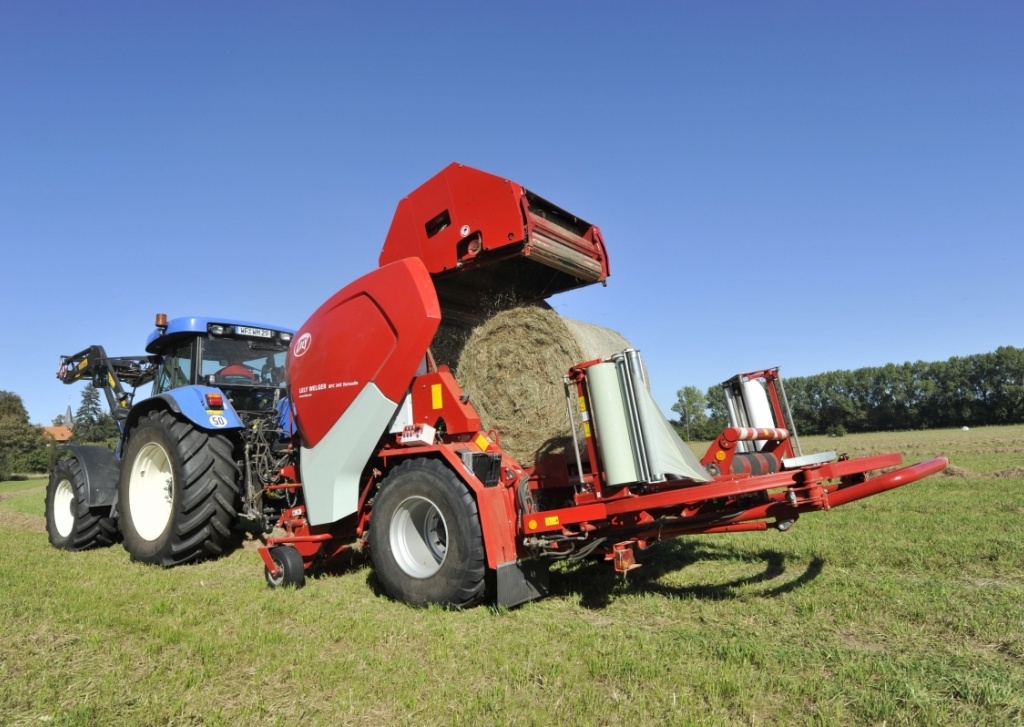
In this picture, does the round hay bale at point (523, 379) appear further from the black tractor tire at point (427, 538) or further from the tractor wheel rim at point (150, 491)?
the tractor wheel rim at point (150, 491)

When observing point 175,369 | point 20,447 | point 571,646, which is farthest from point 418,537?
point 20,447

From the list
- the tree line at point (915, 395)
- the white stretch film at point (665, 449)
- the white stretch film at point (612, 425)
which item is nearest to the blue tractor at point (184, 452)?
the white stretch film at point (612, 425)

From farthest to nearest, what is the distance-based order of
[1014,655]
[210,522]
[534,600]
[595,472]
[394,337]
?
[210,522], [394,337], [534,600], [595,472], [1014,655]

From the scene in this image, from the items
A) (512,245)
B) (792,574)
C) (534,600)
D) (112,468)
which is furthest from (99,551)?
(792,574)

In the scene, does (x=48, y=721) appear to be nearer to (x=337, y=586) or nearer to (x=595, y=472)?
(x=337, y=586)

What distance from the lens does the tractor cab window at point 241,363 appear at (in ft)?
22.1

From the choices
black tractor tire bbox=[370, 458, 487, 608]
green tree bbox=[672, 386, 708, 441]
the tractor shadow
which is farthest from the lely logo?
green tree bbox=[672, 386, 708, 441]

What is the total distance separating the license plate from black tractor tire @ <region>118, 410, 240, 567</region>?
118 cm

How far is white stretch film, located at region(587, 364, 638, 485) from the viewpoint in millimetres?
3688

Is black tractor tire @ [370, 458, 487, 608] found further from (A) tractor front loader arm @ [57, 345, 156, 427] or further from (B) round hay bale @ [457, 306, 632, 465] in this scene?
(A) tractor front loader arm @ [57, 345, 156, 427]

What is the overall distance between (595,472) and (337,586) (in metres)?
2.41

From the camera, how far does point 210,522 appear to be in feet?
19.0

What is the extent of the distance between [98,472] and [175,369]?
159cm

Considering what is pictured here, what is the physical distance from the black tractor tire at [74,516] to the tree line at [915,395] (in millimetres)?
48086
